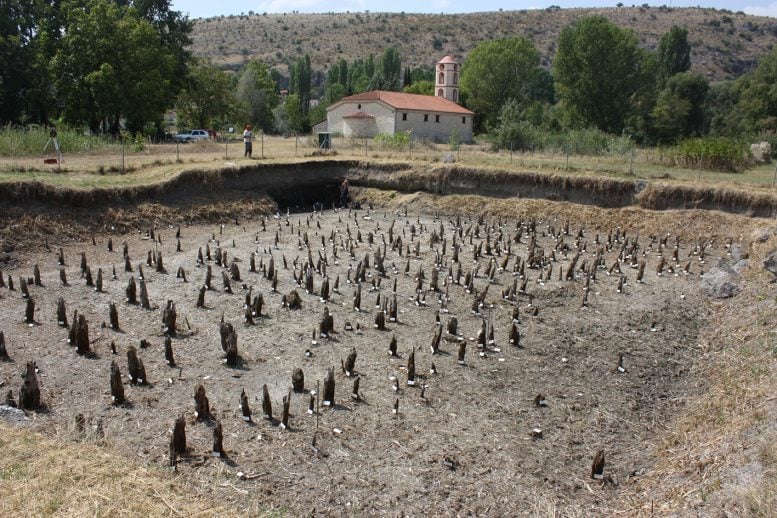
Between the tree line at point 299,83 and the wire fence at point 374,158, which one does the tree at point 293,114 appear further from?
the wire fence at point 374,158

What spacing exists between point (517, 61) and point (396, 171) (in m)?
42.4

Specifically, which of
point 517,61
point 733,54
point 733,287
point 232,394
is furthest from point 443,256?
point 733,54

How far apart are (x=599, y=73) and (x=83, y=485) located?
191 ft

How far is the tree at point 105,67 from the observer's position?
35.7 m

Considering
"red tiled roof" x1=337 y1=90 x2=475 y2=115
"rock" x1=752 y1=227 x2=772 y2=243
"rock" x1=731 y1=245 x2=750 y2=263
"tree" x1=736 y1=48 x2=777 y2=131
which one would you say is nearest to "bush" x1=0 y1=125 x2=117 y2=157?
"red tiled roof" x1=337 y1=90 x2=475 y2=115

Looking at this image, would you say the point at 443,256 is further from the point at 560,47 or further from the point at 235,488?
the point at 560,47

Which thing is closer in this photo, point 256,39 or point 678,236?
point 678,236

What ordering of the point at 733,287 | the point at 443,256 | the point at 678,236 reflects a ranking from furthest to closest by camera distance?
the point at 678,236
the point at 443,256
the point at 733,287

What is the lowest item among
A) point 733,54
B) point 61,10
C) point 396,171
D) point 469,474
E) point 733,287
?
point 469,474

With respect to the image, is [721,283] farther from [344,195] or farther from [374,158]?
[374,158]

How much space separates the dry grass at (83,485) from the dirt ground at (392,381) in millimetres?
471

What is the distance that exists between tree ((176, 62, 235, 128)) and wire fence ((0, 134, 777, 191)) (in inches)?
708

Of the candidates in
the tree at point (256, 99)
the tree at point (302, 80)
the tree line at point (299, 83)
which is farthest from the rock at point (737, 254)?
the tree at point (302, 80)

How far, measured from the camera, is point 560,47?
5894cm
